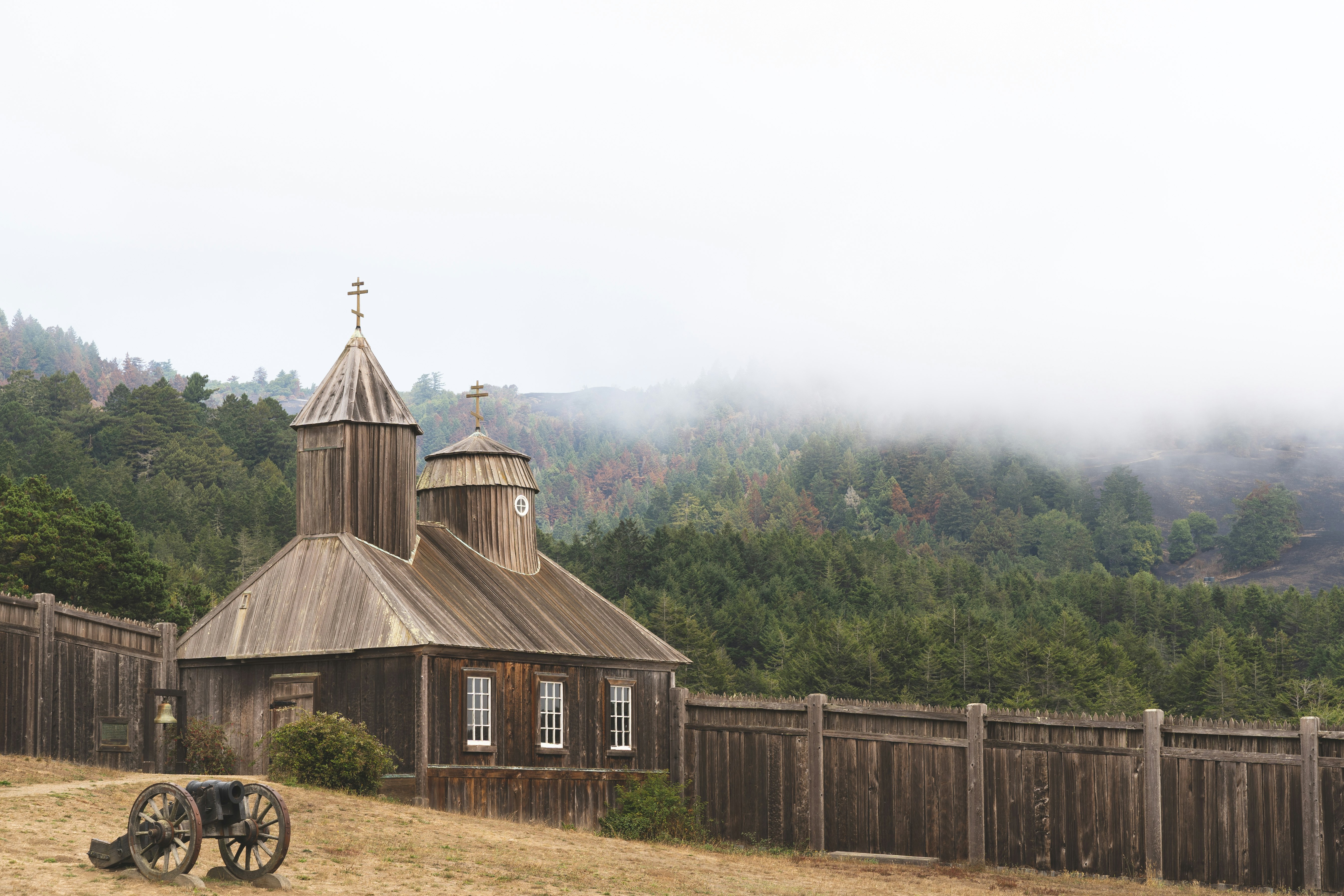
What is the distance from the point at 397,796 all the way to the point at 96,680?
17.9ft

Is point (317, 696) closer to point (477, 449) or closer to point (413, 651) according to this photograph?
point (413, 651)

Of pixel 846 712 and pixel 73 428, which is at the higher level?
pixel 73 428

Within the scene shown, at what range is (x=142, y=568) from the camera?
6744 cm

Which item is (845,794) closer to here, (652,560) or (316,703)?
(316,703)

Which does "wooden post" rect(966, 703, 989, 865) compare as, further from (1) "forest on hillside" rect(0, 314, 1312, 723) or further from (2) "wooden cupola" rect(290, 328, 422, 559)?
(1) "forest on hillside" rect(0, 314, 1312, 723)

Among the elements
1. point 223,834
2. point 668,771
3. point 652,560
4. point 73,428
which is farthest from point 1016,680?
point 73,428

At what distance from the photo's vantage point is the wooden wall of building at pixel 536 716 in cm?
2762

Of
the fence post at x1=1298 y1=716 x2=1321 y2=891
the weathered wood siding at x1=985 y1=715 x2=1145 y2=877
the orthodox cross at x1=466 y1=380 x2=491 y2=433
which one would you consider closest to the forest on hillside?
the orthodox cross at x1=466 y1=380 x2=491 y2=433

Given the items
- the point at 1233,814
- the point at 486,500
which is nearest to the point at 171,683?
the point at 486,500

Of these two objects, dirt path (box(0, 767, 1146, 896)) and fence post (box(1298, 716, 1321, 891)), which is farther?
fence post (box(1298, 716, 1321, 891))

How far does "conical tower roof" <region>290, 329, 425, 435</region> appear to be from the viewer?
103 ft

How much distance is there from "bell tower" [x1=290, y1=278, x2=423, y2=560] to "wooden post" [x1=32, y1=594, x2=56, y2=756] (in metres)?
7.58

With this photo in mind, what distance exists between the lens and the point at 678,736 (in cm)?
3116

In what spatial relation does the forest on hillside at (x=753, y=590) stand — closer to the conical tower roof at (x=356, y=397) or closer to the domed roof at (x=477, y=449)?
the domed roof at (x=477, y=449)
